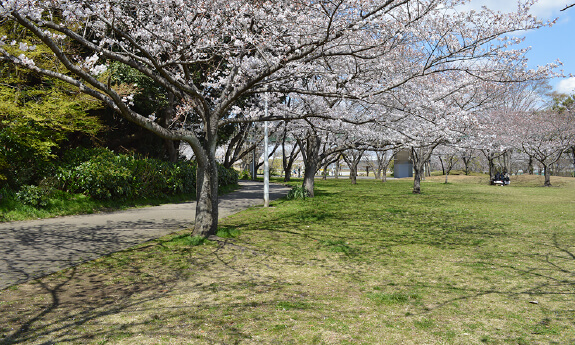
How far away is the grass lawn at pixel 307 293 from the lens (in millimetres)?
3463

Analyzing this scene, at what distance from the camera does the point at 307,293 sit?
4.69m

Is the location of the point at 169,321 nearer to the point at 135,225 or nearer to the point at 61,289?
the point at 61,289

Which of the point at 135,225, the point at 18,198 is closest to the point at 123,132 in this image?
the point at 18,198

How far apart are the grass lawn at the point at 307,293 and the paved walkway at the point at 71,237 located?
1.56 ft

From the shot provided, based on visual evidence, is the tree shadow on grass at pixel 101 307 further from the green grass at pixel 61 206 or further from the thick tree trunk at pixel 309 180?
the thick tree trunk at pixel 309 180

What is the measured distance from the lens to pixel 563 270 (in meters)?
5.91

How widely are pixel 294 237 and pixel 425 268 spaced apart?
3107mm

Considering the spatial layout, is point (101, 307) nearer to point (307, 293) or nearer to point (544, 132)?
point (307, 293)

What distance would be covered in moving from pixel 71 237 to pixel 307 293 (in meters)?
5.37

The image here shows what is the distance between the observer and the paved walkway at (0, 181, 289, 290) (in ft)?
17.8

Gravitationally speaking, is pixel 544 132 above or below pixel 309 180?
above

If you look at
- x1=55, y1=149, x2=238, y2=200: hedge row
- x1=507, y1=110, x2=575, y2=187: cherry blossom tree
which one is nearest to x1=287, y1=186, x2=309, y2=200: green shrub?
x1=55, y1=149, x2=238, y2=200: hedge row

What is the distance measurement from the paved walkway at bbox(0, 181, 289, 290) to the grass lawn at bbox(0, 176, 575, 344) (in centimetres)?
47

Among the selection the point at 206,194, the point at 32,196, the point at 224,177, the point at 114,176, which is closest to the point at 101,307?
the point at 206,194
